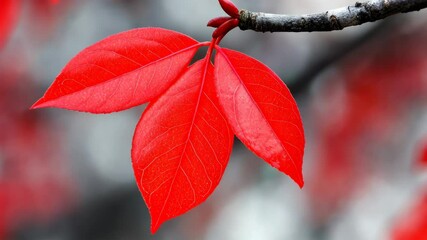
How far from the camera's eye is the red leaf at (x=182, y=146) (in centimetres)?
42

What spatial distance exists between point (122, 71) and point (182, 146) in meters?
0.07

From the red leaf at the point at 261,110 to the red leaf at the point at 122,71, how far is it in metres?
0.03

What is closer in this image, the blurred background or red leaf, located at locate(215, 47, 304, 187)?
red leaf, located at locate(215, 47, 304, 187)

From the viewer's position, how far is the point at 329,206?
2.11m

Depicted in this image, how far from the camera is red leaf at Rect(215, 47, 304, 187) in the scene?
16.1 inches

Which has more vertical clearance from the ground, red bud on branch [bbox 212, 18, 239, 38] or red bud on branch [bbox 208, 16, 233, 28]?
red bud on branch [bbox 208, 16, 233, 28]

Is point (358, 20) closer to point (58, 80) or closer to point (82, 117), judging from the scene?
point (58, 80)

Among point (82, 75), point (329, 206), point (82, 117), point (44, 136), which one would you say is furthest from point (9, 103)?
point (82, 75)

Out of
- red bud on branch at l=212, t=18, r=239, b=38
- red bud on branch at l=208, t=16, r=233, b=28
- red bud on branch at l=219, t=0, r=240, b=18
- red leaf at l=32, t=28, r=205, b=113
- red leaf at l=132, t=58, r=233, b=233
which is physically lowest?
red leaf at l=132, t=58, r=233, b=233

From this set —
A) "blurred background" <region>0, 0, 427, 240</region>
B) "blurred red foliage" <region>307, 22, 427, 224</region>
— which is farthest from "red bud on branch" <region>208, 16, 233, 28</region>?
"blurred red foliage" <region>307, 22, 427, 224</region>

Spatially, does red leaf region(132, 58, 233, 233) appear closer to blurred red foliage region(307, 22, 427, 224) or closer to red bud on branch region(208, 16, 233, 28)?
red bud on branch region(208, 16, 233, 28)

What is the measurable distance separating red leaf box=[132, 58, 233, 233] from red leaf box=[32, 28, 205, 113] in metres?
0.02

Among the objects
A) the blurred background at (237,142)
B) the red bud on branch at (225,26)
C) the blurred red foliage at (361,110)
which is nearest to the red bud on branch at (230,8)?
the red bud on branch at (225,26)

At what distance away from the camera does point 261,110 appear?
1.39ft
